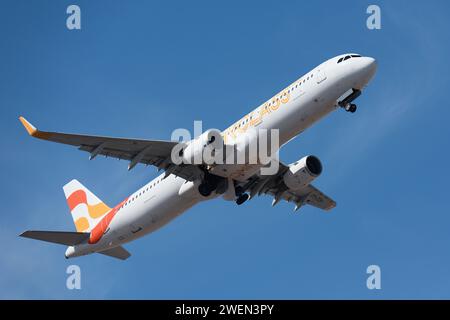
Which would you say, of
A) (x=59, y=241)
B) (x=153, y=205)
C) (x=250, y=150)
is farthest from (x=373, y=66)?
(x=59, y=241)

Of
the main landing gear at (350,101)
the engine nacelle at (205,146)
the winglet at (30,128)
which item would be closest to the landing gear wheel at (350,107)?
the main landing gear at (350,101)

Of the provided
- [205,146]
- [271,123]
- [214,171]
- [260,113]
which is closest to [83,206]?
[214,171]

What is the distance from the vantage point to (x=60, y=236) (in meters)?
52.3

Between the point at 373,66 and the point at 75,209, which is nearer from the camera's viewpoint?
the point at 373,66

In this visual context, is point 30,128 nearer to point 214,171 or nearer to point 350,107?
point 214,171

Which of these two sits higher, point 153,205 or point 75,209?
point 75,209

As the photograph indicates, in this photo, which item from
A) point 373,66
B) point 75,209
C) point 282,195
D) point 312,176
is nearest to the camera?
point 373,66

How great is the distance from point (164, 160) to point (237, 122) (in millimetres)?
4988

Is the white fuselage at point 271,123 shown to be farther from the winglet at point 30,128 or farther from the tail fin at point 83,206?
the winglet at point 30,128

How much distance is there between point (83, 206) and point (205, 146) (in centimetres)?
1641

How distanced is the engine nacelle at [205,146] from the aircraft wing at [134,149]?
1.62m

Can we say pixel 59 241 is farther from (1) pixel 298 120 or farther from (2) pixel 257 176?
(1) pixel 298 120

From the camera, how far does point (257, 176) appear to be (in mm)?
51500

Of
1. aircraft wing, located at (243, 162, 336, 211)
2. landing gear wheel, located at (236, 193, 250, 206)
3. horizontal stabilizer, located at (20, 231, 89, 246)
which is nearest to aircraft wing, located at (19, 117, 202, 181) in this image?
landing gear wheel, located at (236, 193, 250, 206)
